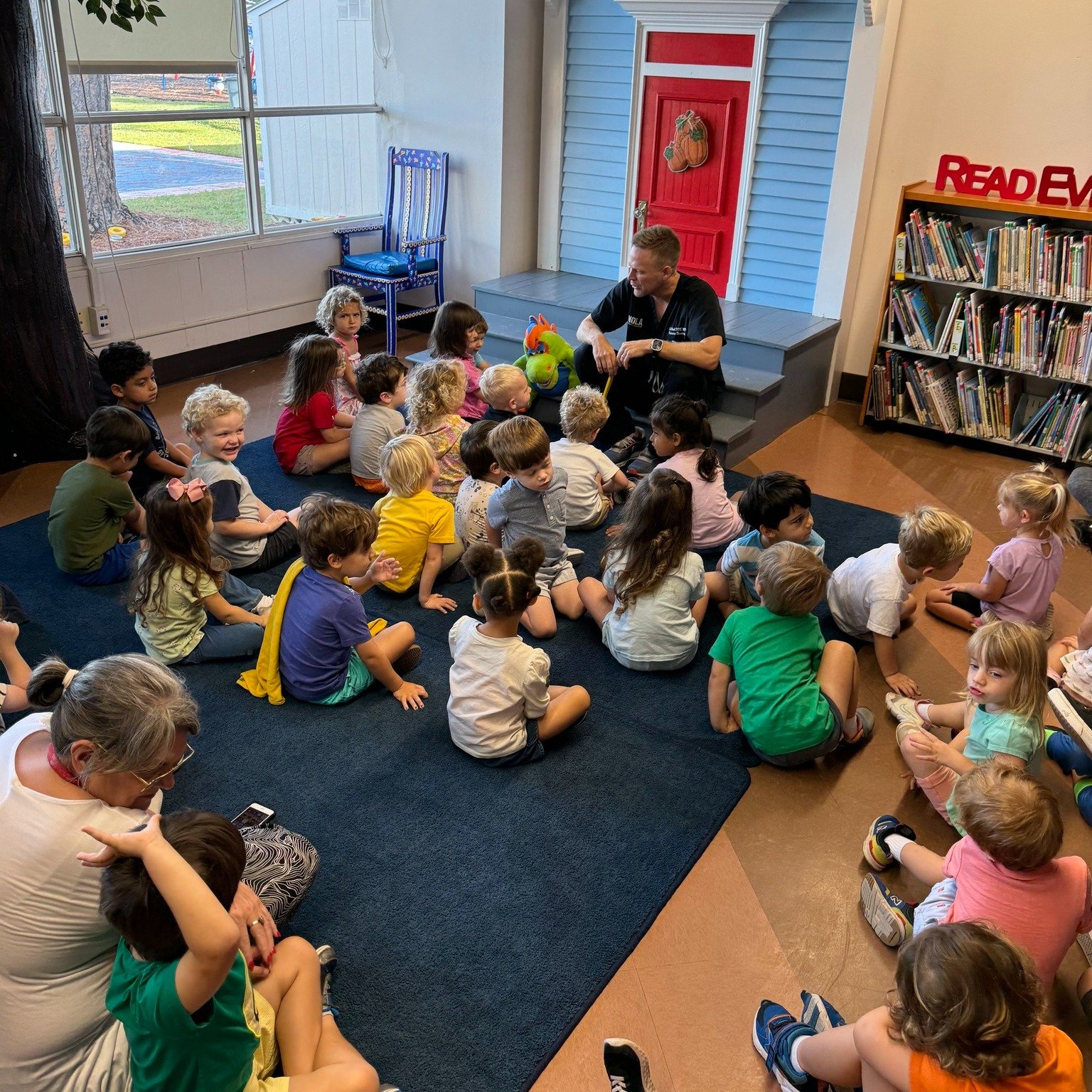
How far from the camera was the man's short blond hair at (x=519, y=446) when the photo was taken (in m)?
3.28

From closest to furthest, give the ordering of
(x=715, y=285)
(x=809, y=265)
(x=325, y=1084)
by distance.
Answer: (x=325, y=1084)
(x=809, y=265)
(x=715, y=285)

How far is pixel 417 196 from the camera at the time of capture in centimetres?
626

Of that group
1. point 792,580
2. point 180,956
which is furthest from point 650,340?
point 180,956

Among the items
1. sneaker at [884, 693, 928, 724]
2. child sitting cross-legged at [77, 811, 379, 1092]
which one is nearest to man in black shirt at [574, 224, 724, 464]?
sneaker at [884, 693, 928, 724]

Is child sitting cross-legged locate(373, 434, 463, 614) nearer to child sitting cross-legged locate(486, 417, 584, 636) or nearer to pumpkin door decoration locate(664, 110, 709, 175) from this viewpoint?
child sitting cross-legged locate(486, 417, 584, 636)

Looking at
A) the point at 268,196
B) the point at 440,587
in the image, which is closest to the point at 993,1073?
the point at 440,587

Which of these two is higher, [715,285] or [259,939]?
[715,285]

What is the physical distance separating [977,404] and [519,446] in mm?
2805

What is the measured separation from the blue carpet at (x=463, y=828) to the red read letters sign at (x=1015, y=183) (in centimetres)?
285

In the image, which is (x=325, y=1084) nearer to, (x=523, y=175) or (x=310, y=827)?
(x=310, y=827)

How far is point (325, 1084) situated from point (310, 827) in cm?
88

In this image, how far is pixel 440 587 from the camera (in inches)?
144

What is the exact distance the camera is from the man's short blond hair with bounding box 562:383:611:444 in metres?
3.86

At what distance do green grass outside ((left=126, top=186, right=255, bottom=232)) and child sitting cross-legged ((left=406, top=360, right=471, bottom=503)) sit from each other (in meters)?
2.45
